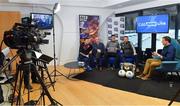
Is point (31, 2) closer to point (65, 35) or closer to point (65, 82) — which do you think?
point (65, 35)

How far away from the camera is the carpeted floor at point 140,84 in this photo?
3.91 m

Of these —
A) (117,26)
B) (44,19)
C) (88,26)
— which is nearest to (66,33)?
(88,26)

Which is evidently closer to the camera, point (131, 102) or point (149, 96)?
A: point (131, 102)

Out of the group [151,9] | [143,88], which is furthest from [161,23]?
[143,88]

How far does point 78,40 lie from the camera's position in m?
7.54

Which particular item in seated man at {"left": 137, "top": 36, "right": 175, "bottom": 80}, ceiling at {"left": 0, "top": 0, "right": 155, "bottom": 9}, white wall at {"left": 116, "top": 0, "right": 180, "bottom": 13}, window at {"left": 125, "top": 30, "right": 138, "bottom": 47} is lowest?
seated man at {"left": 137, "top": 36, "right": 175, "bottom": 80}

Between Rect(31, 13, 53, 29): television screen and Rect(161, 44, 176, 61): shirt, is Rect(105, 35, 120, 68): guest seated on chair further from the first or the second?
Rect(31, 13, 53, 29): television screen

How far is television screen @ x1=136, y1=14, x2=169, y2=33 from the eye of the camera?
5578mm

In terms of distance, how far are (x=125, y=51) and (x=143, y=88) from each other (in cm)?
216

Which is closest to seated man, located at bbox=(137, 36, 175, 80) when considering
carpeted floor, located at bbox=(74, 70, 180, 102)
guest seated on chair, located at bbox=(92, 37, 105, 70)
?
carpeted floor, located at bbox=(74, 70, 180, 102)

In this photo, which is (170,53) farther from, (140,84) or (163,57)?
(140,84)

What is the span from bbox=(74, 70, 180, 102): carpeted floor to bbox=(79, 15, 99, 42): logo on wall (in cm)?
229

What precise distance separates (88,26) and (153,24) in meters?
2.47

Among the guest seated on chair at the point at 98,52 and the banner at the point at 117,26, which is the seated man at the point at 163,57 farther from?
the banner at the point at 117,26
